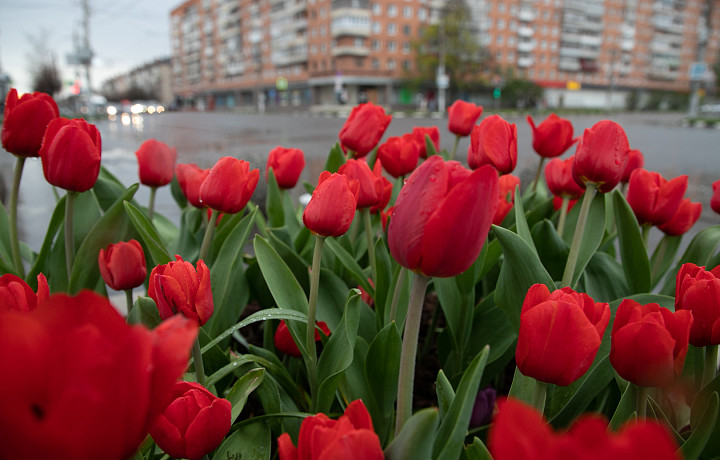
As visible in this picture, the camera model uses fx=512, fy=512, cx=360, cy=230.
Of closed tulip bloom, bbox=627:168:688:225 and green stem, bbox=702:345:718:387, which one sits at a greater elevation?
closed tulip bloom, bbox=627:168:688:225

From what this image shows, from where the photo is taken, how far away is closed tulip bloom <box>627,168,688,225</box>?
3.48ft

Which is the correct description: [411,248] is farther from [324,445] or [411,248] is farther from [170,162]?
[170,162]

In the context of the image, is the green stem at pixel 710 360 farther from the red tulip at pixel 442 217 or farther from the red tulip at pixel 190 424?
the red tulip at pixel 190 424

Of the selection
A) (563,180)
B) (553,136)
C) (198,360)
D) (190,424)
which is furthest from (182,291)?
(553,136)

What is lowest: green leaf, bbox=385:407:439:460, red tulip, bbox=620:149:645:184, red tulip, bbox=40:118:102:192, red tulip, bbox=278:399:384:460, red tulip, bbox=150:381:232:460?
red tulip, bbox=150:381:232:460

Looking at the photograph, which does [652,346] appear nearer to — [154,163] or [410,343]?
[410,343]

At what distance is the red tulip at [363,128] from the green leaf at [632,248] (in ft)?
1.83

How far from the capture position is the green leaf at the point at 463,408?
1.51 ft

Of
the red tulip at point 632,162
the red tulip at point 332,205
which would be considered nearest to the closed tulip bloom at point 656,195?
the red tulip at point 632,162

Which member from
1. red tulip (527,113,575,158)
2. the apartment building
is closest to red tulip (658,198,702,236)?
red tulip (527,113,575,158)

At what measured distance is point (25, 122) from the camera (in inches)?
40.1

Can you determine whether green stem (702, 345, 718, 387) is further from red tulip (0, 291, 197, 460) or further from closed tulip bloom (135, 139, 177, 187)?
closed tulip bloom (135, 139, 177, 187)

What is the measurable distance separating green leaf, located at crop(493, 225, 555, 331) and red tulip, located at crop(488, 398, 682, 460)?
0.51 meters

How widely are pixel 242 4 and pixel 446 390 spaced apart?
6159cm
